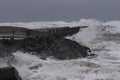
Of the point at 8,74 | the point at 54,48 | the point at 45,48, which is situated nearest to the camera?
the point at 8,74

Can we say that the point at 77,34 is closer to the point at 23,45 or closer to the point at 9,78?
the point at 23,45

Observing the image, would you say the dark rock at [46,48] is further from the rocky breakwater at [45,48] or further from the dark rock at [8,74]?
the dark rock at [8,74]

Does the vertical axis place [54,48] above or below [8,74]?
below

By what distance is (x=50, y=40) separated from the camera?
26.4 metres

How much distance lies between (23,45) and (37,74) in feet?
22.9

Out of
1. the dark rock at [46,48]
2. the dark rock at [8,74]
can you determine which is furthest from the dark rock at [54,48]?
the dark rock at [8,74]

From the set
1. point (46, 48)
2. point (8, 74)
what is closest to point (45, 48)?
point (46, 48)

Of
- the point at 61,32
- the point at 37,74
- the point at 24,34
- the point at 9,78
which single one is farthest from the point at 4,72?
the point at 61,32

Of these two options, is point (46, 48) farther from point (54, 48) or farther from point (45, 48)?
point (54, 48)

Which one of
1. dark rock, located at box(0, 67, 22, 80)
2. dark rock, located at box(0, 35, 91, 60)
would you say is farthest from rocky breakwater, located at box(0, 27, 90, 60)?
dark rock, located at box(0, 67, 22, 80)

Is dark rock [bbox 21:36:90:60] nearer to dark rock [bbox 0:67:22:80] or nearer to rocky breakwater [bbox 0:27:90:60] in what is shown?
rocky breakwater [bbox 0:27:90:60]

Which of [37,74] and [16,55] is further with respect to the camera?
[16,55]

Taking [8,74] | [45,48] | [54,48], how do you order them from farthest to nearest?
[54,48]
[45,48]
[8,74]

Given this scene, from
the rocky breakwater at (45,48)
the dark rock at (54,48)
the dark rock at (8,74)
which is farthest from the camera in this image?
the dark rock at (54,48)
